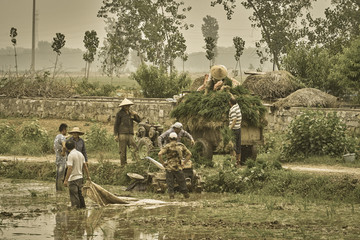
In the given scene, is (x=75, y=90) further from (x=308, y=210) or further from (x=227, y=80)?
(x=308, y=210)

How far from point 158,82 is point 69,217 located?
24.7 meters

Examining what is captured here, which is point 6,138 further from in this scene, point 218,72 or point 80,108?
point 218,72

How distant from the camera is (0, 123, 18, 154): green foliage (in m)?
23.6

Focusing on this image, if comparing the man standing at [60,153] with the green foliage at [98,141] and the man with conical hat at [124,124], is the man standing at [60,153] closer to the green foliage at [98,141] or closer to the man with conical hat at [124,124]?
the man with conical hat at [124,124]

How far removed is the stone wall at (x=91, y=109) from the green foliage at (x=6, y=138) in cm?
591

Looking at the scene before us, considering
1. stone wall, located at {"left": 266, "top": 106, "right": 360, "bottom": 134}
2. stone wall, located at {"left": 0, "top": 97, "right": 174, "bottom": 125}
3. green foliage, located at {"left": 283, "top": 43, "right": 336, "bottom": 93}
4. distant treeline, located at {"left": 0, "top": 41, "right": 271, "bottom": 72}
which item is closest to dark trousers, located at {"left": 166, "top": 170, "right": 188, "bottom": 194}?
stone wall, located at {"left": 266, "top": 106, "right": 360, "bottom": 134}

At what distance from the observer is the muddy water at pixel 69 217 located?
11062mm

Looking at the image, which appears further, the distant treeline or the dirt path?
the distant treeline

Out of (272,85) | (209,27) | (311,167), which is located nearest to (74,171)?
(311,167)

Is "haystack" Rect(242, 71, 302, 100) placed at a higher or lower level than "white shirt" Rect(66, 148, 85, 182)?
higher

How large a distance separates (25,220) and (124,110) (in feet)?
Result: 19.6

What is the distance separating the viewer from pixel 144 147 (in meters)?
19.3

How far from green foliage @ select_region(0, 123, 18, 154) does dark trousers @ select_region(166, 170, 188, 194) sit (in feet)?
32.9

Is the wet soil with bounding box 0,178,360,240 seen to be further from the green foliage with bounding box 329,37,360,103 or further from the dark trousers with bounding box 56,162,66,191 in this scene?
the green foliage with bounding box 329,37,360,103
